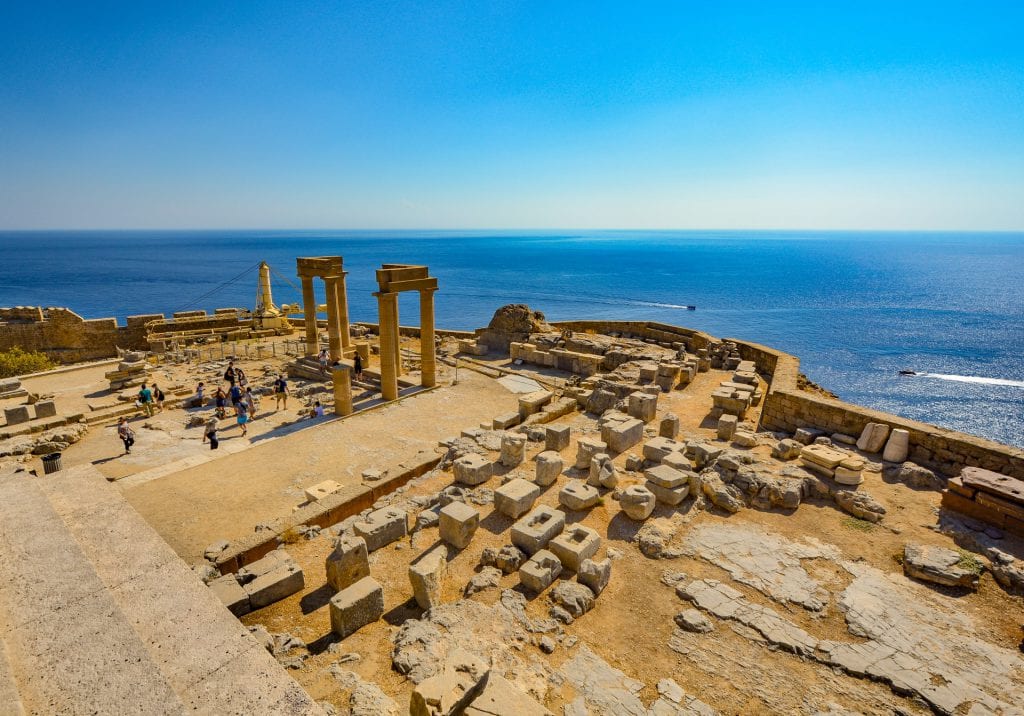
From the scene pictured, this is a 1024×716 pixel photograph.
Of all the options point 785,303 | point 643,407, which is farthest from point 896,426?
point 785,303

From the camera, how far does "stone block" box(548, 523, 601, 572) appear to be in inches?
289

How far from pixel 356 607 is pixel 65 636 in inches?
112

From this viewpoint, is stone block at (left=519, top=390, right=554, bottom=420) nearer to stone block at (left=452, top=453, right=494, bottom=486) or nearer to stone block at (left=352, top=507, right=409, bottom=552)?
stone block at (left=452, top=453, right=494, bottom=486)

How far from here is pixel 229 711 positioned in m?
4.34

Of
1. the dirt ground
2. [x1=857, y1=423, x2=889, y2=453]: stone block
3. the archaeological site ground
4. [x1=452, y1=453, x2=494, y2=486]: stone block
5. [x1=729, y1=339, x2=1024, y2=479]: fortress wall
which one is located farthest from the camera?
[x1=857, y1=423, x2=889, y2=453]: stone block

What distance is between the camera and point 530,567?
23.5ft

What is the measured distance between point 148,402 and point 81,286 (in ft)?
321

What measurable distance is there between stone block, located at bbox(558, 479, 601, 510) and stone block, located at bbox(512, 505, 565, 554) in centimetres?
41

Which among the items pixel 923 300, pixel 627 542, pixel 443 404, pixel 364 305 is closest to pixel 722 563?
pixel 627 542

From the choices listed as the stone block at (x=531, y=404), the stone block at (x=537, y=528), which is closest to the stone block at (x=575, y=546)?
the stone block at (x=537, y=528)

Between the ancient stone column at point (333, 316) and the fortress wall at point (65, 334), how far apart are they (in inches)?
614

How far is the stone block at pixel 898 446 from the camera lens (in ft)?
32.8

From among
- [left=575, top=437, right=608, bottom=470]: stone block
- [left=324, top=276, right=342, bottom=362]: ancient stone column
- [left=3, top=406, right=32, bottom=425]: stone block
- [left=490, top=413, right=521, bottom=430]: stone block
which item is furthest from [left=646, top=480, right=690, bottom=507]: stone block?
[left=3, top=406, right=32, bottom=425]: stone block

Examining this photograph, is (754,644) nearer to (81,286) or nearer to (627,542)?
(627,542)
